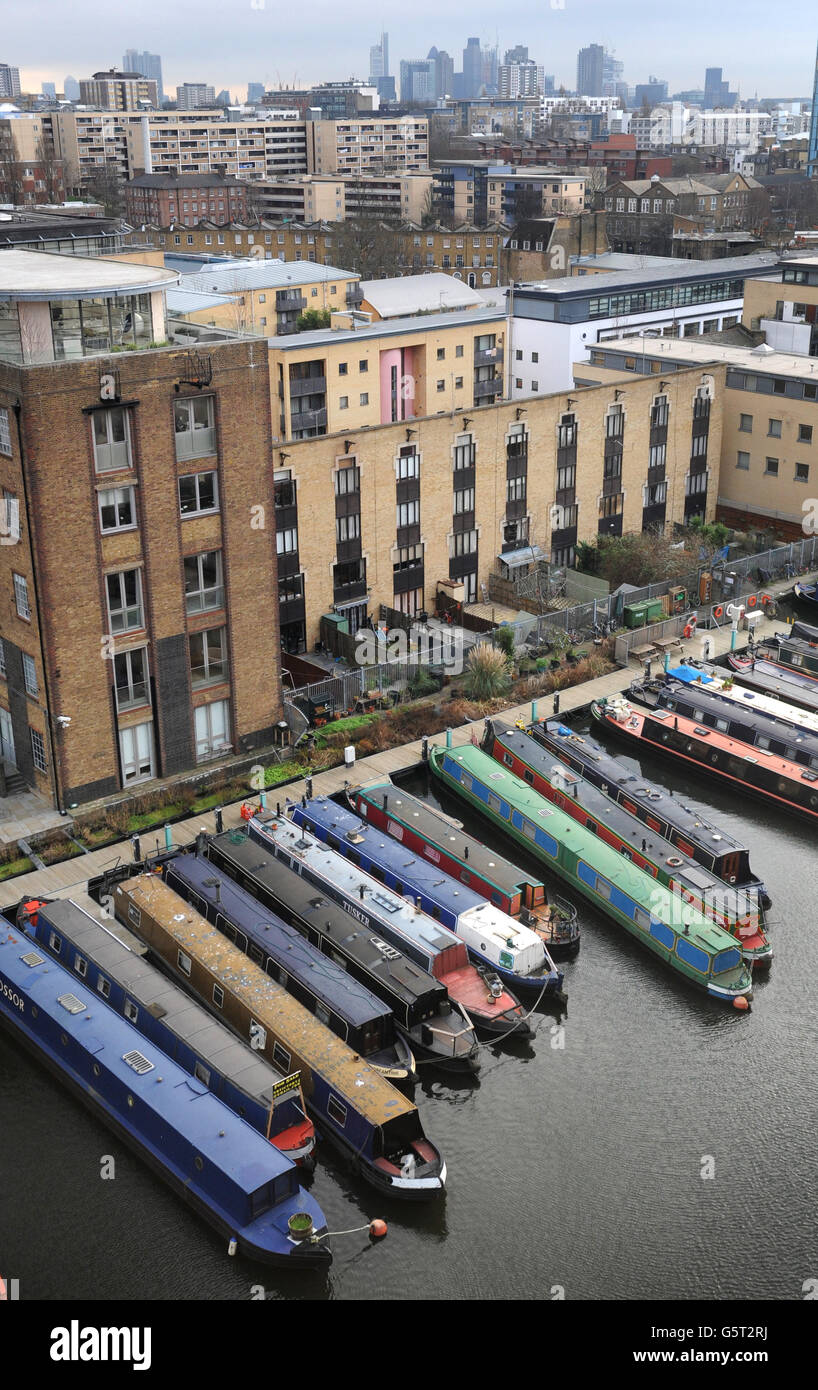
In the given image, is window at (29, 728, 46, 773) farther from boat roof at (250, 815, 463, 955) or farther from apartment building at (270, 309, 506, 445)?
apartment building at (270, 309, 506, 445)

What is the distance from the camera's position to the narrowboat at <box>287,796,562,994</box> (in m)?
38.4

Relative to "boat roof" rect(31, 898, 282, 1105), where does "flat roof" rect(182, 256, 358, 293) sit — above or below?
above

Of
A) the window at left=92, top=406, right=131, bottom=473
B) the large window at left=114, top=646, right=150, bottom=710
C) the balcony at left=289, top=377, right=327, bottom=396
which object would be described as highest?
the window at left=92, top=406, right=131, bottom=473

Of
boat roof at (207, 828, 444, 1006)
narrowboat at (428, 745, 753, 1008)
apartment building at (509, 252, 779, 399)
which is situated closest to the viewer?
boat roof at (207, 828, 444, 1006)

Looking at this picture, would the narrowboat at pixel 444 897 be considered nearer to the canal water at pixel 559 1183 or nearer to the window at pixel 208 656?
the canal water at pixel 559 1183

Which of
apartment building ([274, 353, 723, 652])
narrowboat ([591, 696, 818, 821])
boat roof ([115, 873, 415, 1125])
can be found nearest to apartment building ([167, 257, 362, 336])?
apartment building ([274, 353, 723, 652])

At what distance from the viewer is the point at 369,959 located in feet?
121

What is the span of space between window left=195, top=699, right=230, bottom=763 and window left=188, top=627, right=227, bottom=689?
40.0 inches

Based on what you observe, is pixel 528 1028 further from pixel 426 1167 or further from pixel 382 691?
pixel 382 691

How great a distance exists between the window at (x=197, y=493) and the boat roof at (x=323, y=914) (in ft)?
38.6

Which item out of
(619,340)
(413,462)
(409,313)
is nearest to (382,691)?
(413,462)

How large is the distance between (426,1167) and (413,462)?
37774mm

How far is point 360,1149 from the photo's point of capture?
31.7m

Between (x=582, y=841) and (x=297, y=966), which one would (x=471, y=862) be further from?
(x=297, y=966)
